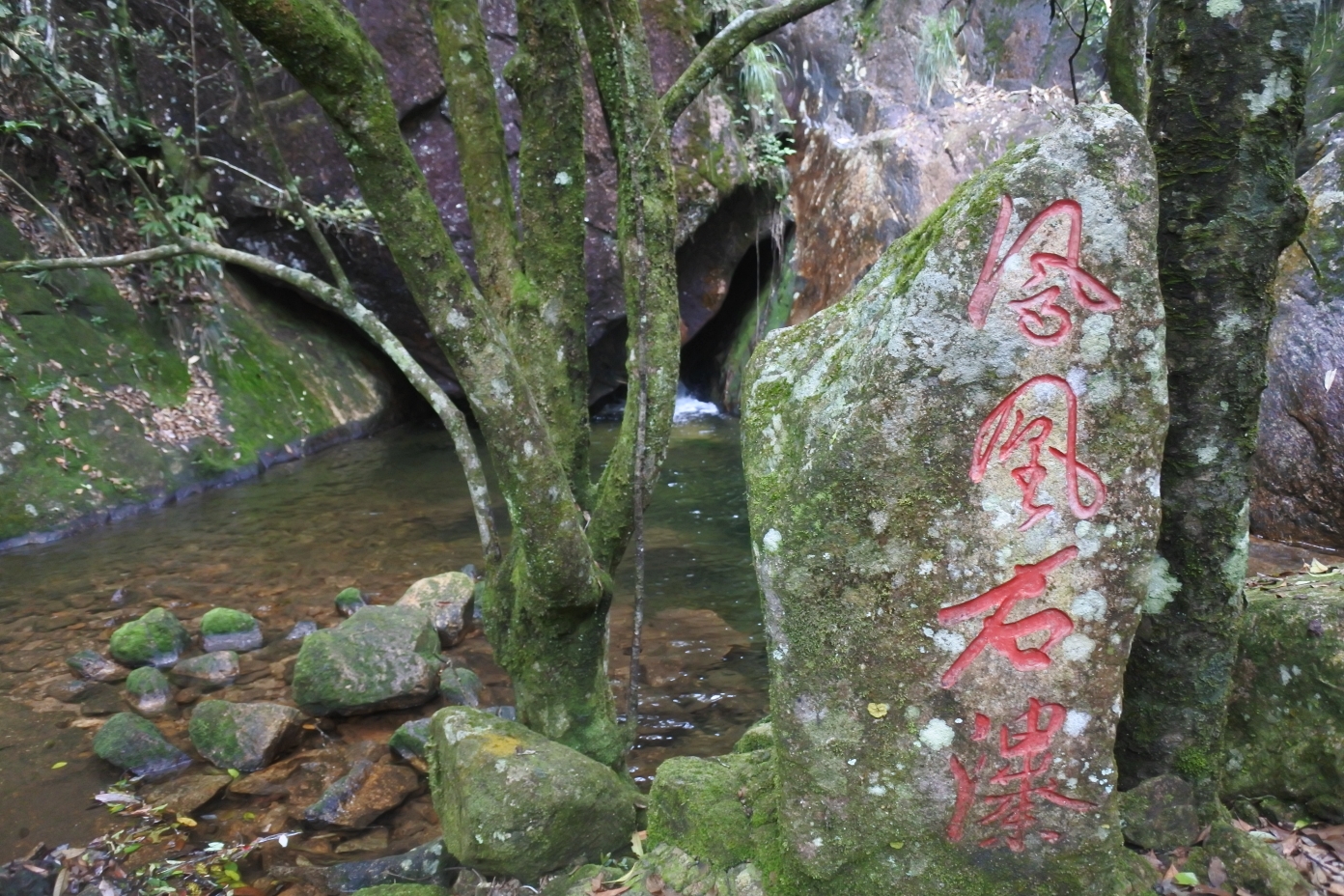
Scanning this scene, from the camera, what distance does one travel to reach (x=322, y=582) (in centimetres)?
641

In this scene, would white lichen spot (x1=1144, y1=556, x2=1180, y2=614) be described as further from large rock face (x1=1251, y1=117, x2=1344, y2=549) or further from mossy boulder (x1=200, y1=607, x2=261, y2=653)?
mossy boulder (x1=200, y1=607, x2=261, y2=653)

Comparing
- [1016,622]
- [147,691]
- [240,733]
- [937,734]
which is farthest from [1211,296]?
[147,691]

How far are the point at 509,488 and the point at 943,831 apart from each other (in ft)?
5.56

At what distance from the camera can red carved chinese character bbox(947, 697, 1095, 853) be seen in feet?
6.32

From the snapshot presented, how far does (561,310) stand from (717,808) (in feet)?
6.39

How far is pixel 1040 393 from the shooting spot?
1840 millimetres

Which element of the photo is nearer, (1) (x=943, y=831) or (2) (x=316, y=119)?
(1) (x=943, y=831)

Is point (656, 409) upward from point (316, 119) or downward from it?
downward

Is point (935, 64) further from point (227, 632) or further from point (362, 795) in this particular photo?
point (362, 795)

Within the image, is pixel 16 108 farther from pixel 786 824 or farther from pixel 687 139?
pixel 786 824

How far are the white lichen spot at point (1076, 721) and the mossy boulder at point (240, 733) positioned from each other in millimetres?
3690

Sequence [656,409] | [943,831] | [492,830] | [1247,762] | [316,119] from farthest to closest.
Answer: [316,119] < [656,409] < [492,830] < [1247,762] < [943,831]

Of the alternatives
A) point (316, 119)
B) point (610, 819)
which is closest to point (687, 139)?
point (316, 119)

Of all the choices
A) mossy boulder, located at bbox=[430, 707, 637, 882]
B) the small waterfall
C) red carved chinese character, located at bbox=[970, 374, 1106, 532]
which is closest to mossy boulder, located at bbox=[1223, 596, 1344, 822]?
red carved chinese character, located at bbox=[970, 374, 1106, 532]
